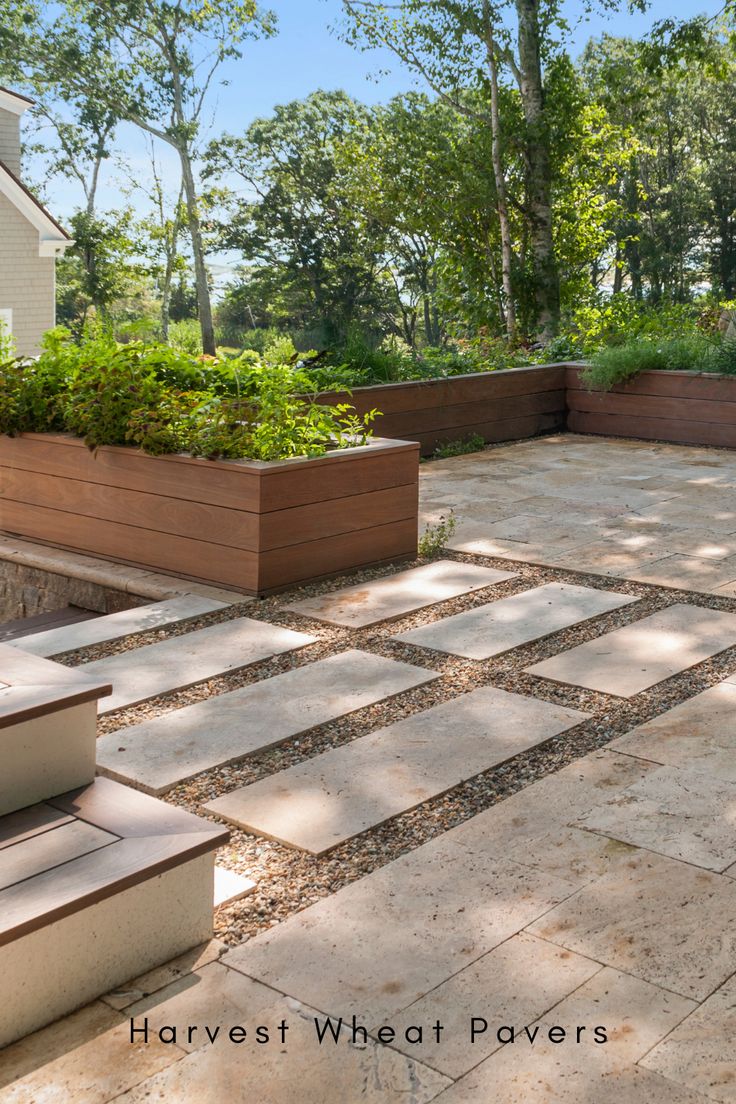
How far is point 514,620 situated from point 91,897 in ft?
8.27

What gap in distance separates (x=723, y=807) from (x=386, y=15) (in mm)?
12976

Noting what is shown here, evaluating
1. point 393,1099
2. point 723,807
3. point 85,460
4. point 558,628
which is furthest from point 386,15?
point 393,1099

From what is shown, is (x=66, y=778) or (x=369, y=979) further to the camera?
(x=66, y=778)

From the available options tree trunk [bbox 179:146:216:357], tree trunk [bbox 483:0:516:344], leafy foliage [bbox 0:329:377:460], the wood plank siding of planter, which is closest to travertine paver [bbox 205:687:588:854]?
leafy foliage [bbox 0:329:377:460]

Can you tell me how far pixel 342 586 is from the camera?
183 inches

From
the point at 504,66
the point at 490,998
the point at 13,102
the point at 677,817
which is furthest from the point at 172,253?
the point at 490,998

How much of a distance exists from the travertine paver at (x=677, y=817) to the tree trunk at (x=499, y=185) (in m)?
9.94

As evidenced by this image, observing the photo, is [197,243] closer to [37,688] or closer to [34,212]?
[34,212]

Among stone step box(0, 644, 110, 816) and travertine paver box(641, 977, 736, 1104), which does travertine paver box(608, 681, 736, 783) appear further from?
stone step box(0, 644, 110, 816)

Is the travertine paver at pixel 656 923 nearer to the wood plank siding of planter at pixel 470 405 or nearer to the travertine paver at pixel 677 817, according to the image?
the travertine paver at pixel 677 817

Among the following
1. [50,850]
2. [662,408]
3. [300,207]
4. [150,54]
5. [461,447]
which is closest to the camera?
[50,850]

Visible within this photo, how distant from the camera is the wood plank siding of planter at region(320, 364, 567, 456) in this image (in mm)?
7648

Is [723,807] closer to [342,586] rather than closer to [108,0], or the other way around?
[342,586]

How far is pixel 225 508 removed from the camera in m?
4.49
